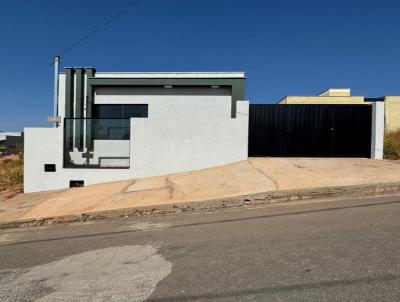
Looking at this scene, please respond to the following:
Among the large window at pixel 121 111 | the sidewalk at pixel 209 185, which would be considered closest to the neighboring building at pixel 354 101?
the large window at pixel 121 111

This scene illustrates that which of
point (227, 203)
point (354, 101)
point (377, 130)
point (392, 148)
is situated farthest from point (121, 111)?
point (354, 101)

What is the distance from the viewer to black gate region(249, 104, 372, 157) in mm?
13258

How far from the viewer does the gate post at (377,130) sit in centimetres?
1290

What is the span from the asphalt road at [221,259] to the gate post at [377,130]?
6.42m

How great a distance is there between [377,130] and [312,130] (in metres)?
2.21

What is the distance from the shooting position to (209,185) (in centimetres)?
980

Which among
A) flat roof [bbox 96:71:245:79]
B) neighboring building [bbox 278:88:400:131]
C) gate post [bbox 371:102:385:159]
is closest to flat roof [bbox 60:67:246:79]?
flat roof [bbox 96:71:245:79]

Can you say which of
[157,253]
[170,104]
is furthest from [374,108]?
[157,253]

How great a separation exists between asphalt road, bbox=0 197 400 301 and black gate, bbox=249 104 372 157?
6.33 meters

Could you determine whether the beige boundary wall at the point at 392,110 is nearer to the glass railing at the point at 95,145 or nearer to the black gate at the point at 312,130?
the black gate at the point at 312,130

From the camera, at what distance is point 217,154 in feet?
43.9

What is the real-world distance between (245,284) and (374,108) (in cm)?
1128

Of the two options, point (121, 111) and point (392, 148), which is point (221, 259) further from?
point (121, 111)

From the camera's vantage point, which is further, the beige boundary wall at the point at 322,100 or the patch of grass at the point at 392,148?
the beige boundary wall at the point at 322,100
